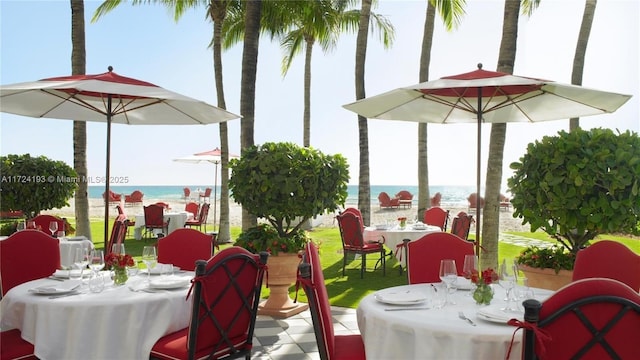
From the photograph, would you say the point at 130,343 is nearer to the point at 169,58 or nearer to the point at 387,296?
the point at 387,296

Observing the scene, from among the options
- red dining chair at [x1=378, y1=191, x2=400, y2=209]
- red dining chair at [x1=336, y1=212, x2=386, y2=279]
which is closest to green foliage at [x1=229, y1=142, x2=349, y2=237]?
red dining chair at [x1=336, y1=212, x2=386, y2=279]

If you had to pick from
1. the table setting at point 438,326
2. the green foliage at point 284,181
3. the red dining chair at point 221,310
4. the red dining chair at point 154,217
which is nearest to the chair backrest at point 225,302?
the red dining chair at point 221,310

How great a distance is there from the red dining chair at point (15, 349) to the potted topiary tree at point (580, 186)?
4.56m

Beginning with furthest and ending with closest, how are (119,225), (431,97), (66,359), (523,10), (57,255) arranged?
(523,10) < (119,225) < (431,97) < (57,255) < (66,359)

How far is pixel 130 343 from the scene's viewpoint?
3078mm

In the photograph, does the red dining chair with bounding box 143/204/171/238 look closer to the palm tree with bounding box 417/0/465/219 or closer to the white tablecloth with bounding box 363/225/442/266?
the white tablecloth with bounding box 363/225/442/266

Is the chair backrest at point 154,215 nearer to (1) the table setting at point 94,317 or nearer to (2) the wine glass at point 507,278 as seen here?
(1) the table setting at point 94,317

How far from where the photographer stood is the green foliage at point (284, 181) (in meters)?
5.67

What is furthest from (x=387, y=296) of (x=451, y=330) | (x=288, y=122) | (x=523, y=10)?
(x=288, y=122)

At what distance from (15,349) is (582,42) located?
39.2 feet

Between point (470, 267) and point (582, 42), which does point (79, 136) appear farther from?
point (582, 42)

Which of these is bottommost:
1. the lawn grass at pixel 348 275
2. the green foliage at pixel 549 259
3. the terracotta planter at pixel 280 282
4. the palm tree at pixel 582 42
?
the lawn grass at pixel 348 275

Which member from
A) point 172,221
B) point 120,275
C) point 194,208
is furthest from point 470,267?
point 194,208

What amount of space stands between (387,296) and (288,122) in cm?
5907
